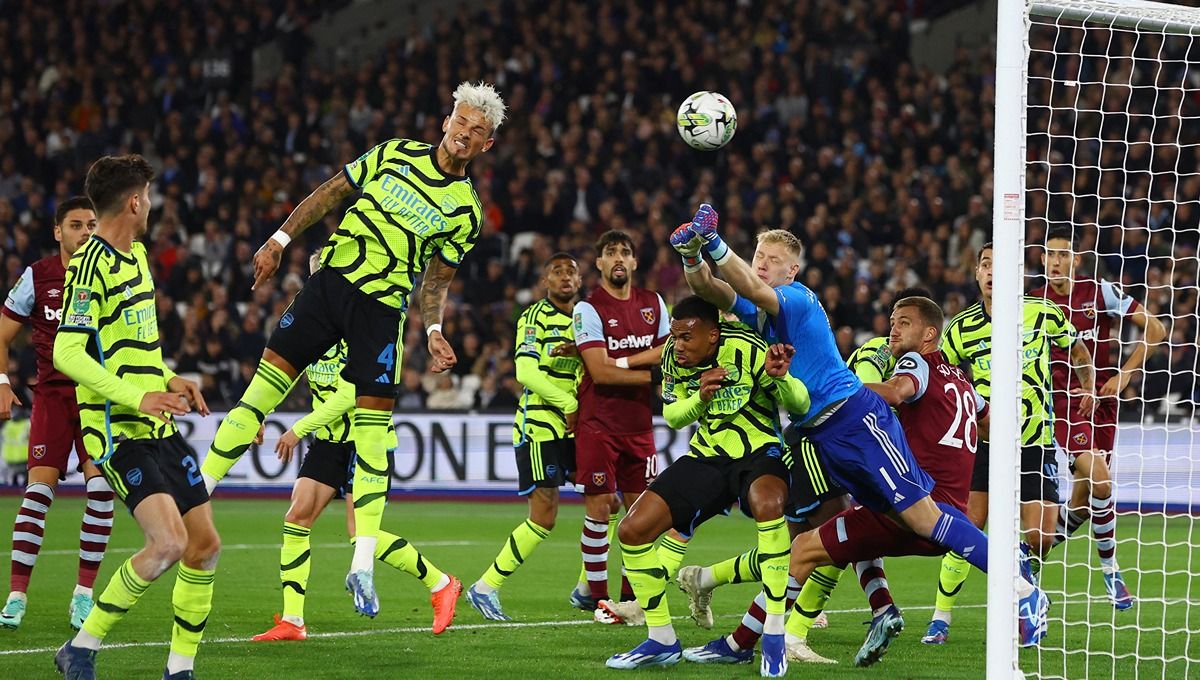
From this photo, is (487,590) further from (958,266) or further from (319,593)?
(958,266)

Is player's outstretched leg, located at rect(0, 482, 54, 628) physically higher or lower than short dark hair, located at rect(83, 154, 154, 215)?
lower

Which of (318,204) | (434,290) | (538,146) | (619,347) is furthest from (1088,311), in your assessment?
(538,146)

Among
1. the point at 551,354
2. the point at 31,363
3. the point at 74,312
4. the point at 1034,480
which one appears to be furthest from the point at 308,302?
the point at 31,363

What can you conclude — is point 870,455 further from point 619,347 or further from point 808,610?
point 619,347

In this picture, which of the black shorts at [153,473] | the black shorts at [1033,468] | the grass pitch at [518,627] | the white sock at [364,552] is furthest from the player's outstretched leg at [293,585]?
the black shorts at [1033,468]

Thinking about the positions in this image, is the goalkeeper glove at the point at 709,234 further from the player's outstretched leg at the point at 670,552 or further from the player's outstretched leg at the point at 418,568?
the player's outstretched leg at the point at 418,568

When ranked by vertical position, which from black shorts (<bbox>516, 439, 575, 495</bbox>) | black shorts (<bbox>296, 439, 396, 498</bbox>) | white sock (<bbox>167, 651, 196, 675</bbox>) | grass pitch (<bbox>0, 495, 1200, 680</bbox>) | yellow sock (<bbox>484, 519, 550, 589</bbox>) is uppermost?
black shorts (<bbox>296, 439, 396, 498</bbox>)

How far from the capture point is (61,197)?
22.3 metres

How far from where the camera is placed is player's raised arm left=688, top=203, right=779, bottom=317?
622cm

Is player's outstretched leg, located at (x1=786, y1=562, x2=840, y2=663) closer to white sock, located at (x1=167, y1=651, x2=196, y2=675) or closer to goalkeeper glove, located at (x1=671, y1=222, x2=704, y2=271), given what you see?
goalkeeper glove, located at (x1=671, y1=222, x2=704, y2=271)

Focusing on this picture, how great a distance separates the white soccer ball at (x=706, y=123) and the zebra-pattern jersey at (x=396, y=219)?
1.23 meters

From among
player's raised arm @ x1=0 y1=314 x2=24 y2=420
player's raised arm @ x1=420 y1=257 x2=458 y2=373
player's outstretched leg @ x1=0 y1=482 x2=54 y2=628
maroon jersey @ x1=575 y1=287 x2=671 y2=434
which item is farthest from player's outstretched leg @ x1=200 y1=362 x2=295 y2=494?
maroon jersey @ x1=575 y1=287 x2=671 y2=434

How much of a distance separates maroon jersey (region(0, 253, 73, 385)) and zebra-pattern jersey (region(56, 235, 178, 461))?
2.66m

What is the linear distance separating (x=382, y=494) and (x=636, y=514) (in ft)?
4.55
